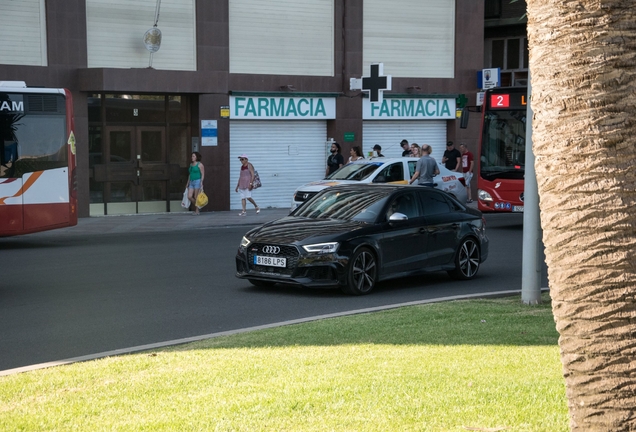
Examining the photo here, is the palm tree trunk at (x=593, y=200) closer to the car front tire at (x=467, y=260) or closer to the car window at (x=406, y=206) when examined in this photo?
the car window at (x=406, y=206)

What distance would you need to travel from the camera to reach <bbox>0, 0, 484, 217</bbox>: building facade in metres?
25.6

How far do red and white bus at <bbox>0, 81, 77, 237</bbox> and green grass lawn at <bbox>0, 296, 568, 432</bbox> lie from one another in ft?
34.6

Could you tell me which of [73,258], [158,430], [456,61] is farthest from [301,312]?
[456,61]

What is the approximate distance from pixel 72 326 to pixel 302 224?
3.99 m

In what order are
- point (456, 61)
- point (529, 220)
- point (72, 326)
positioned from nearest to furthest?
point (72, 326) → point (529, 220) → point (456, 61)

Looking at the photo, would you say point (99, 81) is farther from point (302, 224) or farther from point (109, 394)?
point (109, 394)

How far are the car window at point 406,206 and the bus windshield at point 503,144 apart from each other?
8.75m

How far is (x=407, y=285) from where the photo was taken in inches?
533

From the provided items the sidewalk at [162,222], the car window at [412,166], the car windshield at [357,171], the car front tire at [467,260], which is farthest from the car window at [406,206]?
the sidewalk at [162,222]

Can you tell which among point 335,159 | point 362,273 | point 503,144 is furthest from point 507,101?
point 362,273

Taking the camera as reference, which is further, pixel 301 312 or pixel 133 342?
pixel 301 312

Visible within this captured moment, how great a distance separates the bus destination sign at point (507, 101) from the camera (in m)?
21.7

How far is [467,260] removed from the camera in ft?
46.1

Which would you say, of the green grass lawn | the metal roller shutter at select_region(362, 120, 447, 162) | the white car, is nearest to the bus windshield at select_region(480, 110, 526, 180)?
the white car
